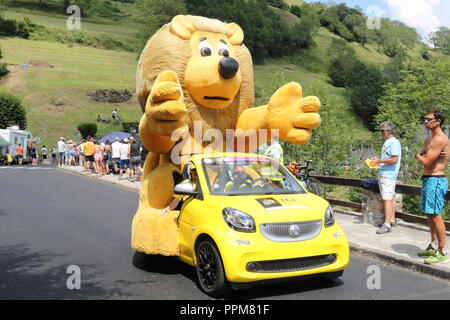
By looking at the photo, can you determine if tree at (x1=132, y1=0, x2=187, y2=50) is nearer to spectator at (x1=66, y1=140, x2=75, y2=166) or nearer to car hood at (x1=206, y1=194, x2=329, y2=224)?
spectator at (x1=66, y1=140, x2=75, y2=166)

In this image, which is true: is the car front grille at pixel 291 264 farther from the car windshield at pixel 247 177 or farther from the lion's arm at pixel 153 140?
the lion's arm at pixel 153 140

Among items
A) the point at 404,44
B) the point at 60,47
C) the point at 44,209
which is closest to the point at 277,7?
the point at 404,44

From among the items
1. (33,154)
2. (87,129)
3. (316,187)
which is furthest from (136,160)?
(87,129)

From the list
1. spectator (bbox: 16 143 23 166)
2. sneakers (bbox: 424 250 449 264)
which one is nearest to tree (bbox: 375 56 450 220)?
sneakers (bbox: 424 250 449 264)

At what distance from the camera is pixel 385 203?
825cm

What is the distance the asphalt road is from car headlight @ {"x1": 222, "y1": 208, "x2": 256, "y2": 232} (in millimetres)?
834

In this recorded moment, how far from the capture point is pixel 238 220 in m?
4.76

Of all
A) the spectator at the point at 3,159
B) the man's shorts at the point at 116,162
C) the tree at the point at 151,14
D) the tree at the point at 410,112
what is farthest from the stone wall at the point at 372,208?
the tree at the point at 151,14

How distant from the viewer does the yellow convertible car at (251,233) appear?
4613 mm

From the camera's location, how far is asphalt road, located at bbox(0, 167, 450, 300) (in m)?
5.05

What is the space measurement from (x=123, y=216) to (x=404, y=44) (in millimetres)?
153960

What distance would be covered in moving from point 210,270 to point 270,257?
2.45 ft

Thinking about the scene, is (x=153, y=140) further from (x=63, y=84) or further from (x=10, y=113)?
(x=63, y=84)
